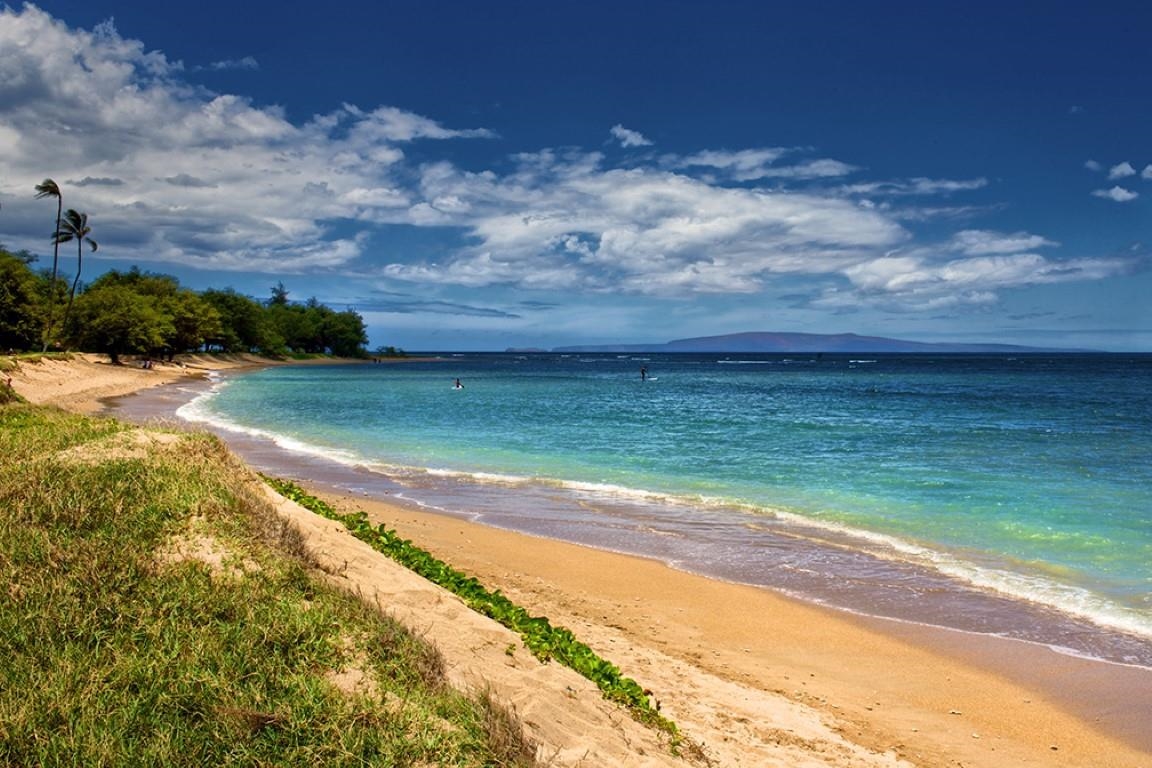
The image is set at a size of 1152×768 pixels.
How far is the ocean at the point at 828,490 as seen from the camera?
10359mm

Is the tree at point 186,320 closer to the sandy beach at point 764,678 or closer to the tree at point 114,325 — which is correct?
the tree at point 114,325

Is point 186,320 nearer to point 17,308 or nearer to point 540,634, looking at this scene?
point 17,308

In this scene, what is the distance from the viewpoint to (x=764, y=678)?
24.3 ft

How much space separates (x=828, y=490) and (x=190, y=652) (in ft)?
51.7

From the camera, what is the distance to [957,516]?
49.2 feet

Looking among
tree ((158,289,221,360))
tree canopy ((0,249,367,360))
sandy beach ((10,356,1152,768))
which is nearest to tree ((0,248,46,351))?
tree canopy ((0,249,367,360))

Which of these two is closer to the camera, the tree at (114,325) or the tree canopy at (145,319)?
the tree canopy at (145,319)

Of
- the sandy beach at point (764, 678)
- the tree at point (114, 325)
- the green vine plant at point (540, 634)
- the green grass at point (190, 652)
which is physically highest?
the tree at point (114, 325)

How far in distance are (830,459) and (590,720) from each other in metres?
19.1

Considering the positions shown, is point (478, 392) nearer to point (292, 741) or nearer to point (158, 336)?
point (158, 336)

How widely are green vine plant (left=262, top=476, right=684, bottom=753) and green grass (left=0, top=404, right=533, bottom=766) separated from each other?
1547mm

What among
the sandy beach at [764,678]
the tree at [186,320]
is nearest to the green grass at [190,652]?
the sandy beach at [764,678]

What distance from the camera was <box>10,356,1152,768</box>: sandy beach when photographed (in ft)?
17.6

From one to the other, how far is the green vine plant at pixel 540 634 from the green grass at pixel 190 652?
1547 mm
